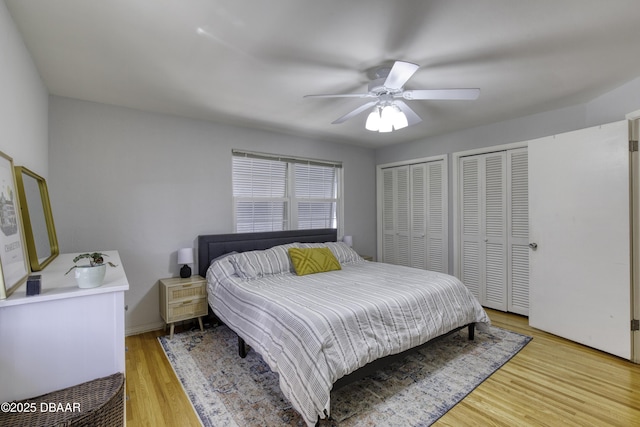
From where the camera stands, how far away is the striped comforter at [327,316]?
6.14ft

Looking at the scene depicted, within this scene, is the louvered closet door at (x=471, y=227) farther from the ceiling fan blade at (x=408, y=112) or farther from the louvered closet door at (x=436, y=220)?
the ceiling fan blade at (x=408, y=112)

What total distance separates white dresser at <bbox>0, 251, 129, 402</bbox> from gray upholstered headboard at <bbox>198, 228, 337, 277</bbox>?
210 cm

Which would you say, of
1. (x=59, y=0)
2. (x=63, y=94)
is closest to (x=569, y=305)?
(x=59, y=0)

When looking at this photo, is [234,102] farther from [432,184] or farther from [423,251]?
[423,251]

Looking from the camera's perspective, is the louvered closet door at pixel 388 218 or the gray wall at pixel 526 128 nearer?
the gray wall at pixel 526 128

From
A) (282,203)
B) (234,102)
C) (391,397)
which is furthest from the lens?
(282,203)

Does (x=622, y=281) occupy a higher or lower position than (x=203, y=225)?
lower

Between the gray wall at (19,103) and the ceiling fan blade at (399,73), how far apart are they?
6.90 ft

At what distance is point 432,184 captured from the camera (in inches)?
182

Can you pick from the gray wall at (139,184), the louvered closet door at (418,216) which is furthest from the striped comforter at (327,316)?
the louvered closet door at (418,216)

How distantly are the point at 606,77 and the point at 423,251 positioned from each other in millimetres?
2929

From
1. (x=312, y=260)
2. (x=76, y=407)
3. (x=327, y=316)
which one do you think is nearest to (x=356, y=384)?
(x=327, y=316)

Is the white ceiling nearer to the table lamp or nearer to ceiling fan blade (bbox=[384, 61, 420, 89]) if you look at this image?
ceiling fan blade (bbox=[384, 61, 420, 89])

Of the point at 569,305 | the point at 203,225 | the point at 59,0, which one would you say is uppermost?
the point at 59,0
